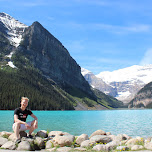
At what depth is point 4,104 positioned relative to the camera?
567ft

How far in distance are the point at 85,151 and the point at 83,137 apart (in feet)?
17.7

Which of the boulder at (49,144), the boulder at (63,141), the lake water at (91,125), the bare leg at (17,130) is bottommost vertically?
the lake water at (91,125)

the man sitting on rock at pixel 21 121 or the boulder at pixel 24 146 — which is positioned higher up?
the man sitting on rock at pixel 21 121

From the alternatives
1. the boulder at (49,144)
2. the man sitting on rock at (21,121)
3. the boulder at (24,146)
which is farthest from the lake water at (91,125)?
the boulder at (24,146)

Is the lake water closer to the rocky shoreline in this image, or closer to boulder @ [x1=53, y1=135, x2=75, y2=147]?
the rocky shoreline

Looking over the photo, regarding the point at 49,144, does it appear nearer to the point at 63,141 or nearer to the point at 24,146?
the point at 63,141

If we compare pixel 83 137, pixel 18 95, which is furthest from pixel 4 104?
pixel 83 137

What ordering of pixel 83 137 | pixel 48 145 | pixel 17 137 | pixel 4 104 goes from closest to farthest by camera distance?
pixel 17 137 → pixel 48 145 → pixel 83 137 → pixel 4 104

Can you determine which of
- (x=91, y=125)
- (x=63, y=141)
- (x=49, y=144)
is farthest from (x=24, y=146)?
(x=91, y=125)

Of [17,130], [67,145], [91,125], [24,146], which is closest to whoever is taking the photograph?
[24,146]

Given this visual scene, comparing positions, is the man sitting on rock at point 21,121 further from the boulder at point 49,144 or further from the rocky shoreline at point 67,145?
the boulder at point 49,144

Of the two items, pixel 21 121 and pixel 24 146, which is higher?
pixel 21 121

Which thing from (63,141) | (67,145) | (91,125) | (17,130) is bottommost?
(91,125)

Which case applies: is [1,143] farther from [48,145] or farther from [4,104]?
[4,104]
